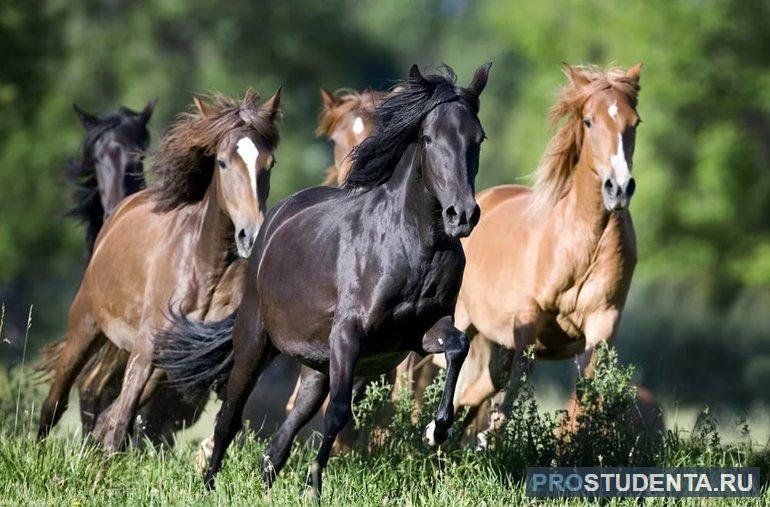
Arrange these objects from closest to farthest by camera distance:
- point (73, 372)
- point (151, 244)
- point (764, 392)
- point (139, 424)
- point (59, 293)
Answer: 1. point (139, 424)
2. point (151, 244)
3. point (73, 372)
4. point (764, 392)
5. point (59, 293)

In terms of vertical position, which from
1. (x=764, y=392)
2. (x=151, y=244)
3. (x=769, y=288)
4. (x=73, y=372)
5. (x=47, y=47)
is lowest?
(x=73, y=372)

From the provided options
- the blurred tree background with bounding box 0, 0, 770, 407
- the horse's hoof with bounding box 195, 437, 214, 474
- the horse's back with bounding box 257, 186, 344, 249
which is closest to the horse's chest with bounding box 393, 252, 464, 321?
the horse's back with bounding box 257, 186, 344, 249

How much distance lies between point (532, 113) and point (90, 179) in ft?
52.4

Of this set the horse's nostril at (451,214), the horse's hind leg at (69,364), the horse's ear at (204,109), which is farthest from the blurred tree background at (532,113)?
the horse's nostril at (451,214)

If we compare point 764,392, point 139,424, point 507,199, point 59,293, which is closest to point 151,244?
point 139,424

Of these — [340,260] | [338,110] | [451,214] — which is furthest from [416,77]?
[338,110]

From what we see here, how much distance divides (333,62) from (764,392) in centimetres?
1432

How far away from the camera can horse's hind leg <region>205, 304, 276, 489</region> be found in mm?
7277

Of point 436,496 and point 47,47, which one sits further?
point 47,47

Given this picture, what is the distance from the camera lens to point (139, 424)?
8102 millimetres

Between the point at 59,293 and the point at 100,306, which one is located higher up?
the point at 59,293

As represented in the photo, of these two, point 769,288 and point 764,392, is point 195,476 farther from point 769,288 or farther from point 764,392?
point 769,288

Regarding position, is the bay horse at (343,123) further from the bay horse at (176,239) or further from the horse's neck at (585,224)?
the horse's neck at (585,224)

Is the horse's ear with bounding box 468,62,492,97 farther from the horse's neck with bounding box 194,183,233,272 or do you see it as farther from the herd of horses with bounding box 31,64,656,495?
the horse's neck with bounding box 194,183,233,272
